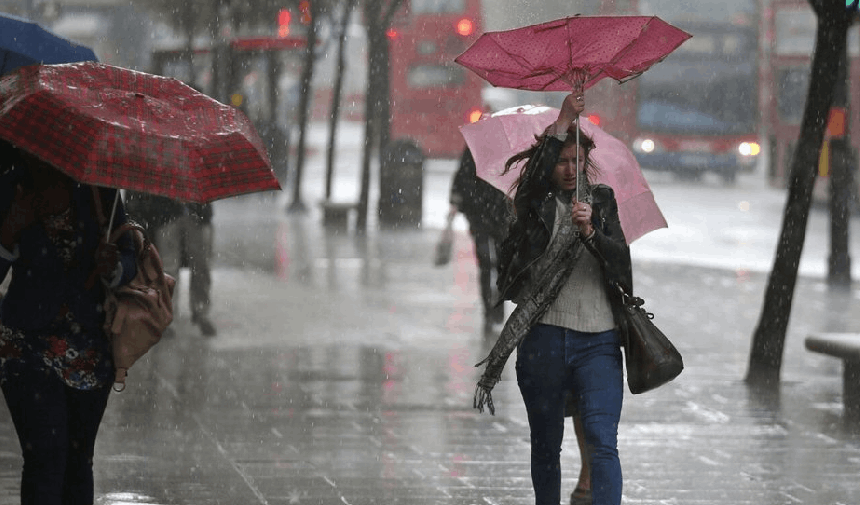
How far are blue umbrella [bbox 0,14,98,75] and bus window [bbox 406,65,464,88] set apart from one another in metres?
31.8

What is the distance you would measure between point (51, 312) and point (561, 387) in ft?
5.75

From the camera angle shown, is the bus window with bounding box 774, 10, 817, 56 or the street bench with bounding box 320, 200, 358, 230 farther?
the bus window with bounding box 774, 10, 817, 56

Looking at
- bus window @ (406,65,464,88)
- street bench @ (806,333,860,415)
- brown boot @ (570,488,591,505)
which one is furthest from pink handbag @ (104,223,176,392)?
bus window @ (406,65,464,88)

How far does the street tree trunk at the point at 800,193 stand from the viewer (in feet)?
32.4

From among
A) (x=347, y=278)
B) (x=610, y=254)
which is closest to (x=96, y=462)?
(x=610, y=254)

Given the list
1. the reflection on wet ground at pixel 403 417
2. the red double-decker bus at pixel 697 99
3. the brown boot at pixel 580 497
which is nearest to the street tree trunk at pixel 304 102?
the red double-decker bus at pixel 697 99

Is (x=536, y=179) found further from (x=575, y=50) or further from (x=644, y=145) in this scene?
(x=644, y=145)

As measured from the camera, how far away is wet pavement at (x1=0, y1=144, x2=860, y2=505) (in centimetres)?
693

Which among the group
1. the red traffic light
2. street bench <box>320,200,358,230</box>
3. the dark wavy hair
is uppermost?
the red traffic light

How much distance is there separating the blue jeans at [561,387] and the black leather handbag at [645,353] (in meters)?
0.06

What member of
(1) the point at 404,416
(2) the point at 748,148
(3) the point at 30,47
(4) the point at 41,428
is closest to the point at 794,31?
(2) the point at 748,148

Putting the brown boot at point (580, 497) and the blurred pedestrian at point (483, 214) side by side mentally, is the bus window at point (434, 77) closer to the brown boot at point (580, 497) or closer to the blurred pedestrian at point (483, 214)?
the blurred pedestrian at point (483, 214)

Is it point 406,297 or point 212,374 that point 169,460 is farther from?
point 406,297

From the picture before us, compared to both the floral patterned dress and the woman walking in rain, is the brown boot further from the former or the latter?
the floral patterned dress
